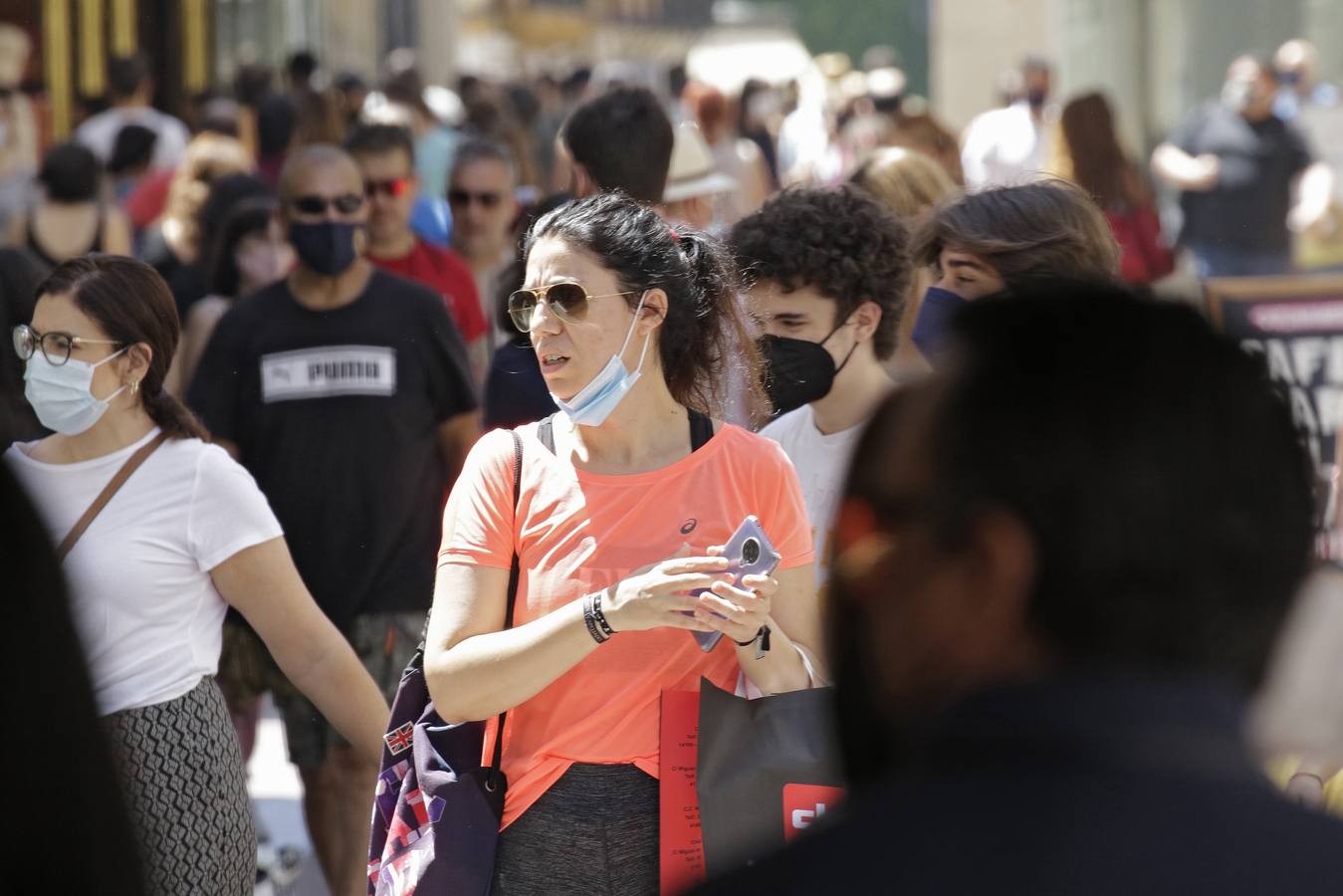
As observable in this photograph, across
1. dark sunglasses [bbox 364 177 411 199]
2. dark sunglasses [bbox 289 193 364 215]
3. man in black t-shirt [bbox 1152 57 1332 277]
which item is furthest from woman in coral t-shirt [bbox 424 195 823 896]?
man in black t-shirt [bbox 1152 57 1332 277]

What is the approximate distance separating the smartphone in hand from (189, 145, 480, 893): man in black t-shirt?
263cm

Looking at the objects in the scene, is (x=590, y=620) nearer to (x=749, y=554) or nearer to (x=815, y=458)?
(x=749, y=554)

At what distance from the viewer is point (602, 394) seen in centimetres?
322

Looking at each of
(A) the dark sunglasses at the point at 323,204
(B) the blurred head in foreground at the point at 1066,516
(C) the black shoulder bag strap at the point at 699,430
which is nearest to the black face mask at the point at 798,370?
(C) the black shoulder bag strap at the point at 699,430

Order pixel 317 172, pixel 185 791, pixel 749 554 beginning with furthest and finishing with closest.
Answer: pixel 317 172
pixel 185 791
pixel 749 554

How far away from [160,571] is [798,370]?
1.29m

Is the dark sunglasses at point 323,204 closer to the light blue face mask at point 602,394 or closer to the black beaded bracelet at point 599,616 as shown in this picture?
the light blue face mask at point 602,394

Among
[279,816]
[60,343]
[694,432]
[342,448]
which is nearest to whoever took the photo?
[694,432]

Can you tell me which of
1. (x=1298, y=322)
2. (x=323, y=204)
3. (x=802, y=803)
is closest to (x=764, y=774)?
(x=802, y=803)

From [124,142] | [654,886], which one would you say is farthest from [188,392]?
[124,142]

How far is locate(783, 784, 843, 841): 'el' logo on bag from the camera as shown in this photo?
9.81 feet

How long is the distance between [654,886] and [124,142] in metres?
8.20

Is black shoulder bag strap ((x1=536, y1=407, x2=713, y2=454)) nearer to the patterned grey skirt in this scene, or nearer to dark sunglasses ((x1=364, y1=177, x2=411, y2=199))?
the patterned grey skirt

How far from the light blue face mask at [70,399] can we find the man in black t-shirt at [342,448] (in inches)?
59.1
